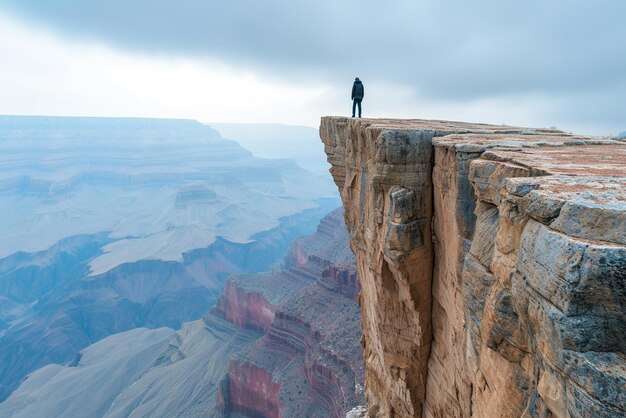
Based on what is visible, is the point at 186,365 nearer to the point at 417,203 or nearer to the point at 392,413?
the point at 392,413

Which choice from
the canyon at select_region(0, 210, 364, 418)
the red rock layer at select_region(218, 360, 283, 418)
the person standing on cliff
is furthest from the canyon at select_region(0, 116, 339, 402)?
the person standing on cliff

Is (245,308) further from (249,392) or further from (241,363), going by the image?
(249,392)

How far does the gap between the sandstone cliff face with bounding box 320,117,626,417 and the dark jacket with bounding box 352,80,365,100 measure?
3856 mm

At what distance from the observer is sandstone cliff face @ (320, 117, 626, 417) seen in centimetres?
183

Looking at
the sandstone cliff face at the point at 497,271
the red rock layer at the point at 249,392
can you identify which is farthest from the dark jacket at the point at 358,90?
the red rock layer at the point at 249,392

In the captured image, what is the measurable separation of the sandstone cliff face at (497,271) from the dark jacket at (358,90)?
386cm

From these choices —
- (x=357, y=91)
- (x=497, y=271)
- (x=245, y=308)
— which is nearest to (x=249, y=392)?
(x=245, y=308)

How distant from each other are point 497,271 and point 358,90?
939cm

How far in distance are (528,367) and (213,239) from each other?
78.3 meters

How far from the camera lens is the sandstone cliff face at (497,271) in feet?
5.99

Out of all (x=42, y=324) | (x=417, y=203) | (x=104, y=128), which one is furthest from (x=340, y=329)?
(x=104, y=128)

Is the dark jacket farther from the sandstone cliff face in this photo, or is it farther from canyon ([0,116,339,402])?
canyon ([0,116,339,402])

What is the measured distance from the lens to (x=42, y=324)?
5497 cm

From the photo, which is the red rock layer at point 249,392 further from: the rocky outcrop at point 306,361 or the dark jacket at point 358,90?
the dark jacket at point 358,90
